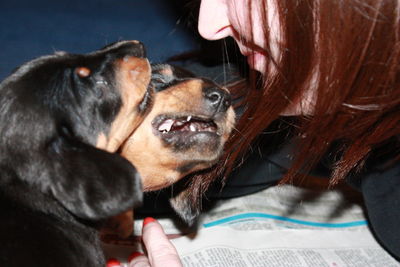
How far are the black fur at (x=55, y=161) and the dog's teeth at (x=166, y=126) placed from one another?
0.61 feet

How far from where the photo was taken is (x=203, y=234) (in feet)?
4.74

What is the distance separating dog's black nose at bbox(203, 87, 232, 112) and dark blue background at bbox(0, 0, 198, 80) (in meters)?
0.79

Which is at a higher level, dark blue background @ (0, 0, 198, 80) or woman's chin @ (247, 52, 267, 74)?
woman's chin @ (247, 52, 267, 74)

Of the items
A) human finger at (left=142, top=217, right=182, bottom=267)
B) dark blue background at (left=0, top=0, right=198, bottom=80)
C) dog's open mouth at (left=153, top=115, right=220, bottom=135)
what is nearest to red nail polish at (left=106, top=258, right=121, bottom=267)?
human finger at (left=142, top=217, right=182, bottom=267)

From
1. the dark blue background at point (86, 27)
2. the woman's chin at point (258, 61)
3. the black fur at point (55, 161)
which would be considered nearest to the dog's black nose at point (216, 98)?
the woman's chin at point (258, 61)

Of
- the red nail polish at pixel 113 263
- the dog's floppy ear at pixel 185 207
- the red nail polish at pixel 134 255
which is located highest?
the dog's floppy ear at pixel 185 207

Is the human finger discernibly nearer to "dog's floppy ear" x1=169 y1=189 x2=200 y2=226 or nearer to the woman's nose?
"dog's floppy ear" x1=169 y1=189 x2=200 y2=226

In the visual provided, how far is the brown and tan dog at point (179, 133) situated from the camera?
108cm

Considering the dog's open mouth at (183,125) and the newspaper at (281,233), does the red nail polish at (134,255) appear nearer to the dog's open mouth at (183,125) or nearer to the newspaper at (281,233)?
Answer: the newspaper at (281,233)

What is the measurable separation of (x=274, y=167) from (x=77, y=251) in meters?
0.83

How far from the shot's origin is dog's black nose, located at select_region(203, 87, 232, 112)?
109 centimetres

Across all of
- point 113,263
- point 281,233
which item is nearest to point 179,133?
point 113,263

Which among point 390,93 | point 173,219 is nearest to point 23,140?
point 390,93

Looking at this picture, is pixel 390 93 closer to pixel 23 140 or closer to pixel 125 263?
pixel 23 140
